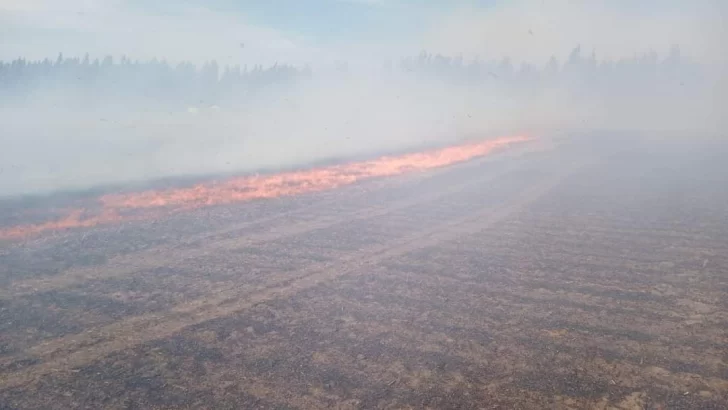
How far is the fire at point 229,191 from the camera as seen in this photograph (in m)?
14.4

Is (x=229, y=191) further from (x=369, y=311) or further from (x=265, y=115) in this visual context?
(x=265, y=115)

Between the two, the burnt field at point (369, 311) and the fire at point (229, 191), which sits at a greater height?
the fire at point (229, 191)

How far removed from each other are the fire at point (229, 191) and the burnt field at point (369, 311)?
129cm

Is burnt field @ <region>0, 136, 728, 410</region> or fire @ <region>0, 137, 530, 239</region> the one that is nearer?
burnt field @ <region>0, 136, 728, 410</region>

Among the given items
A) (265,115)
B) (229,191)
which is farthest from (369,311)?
(265,115)

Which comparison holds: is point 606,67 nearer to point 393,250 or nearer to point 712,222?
point 712,222

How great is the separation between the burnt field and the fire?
129 centimetres

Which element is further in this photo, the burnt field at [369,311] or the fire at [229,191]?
the fire at [229,191]

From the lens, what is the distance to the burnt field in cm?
627

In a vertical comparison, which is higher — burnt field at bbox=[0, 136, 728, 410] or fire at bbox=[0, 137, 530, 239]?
fire at bbox=[0, 137, 530, 239]

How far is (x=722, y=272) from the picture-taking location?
36.5ft

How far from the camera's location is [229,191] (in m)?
18.8

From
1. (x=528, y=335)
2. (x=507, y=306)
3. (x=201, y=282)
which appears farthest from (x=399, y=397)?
(x=201, y=282)

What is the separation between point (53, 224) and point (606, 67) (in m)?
111
